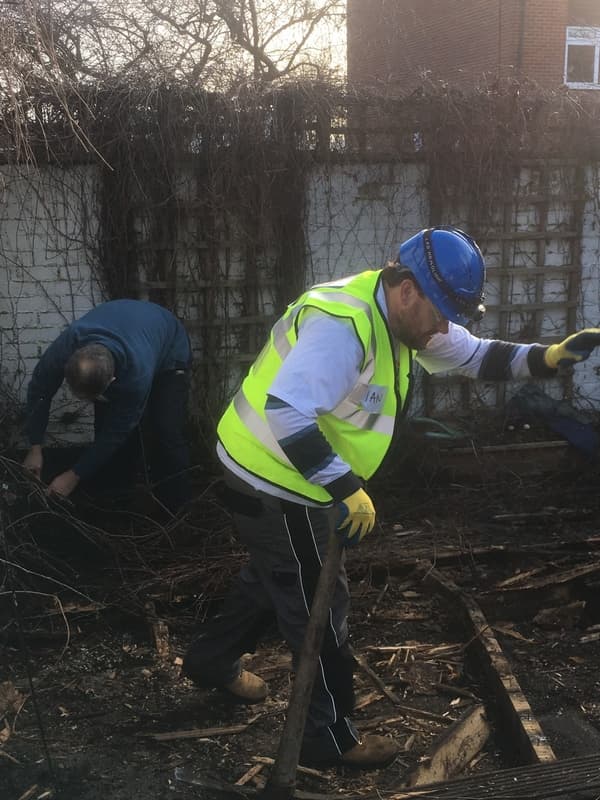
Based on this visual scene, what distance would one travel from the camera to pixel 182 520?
4230mm

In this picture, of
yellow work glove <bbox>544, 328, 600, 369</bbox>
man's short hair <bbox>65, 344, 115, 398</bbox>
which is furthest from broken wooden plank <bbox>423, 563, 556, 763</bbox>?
man's short hair <bbox>65, 344, 115, 398</bbox>

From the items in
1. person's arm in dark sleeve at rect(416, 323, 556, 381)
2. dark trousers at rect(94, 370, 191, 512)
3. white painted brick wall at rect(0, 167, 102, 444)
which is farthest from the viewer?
white painted brick wall at rect(0, 167, 102, 444)

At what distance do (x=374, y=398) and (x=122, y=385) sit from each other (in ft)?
6.56

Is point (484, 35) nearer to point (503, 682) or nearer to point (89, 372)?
point (89, 372)

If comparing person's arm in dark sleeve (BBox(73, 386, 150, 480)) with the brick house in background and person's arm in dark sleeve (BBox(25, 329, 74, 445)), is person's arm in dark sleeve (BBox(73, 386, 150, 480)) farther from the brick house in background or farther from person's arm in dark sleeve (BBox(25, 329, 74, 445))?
the brick house in background

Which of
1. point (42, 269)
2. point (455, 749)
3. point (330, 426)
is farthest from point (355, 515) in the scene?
point (42, 269)

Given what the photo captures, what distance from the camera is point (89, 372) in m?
3.75

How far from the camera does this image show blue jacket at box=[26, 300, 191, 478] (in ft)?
13.2

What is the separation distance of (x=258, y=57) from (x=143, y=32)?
5.53 ft

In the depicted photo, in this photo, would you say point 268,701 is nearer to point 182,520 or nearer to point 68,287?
point 182,520

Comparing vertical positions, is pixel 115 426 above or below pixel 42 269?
below

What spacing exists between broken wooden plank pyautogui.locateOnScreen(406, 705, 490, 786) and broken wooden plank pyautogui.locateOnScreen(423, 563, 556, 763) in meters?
0.12

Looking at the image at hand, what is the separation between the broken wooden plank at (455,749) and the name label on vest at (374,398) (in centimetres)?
131

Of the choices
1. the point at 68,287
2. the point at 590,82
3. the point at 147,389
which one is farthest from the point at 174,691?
the point at 590,82
